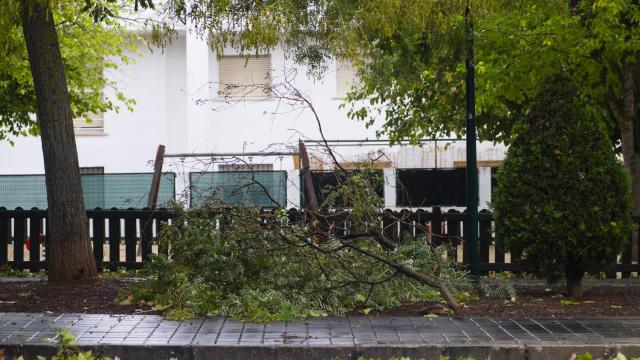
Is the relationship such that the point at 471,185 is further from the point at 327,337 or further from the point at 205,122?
the point at 205,122

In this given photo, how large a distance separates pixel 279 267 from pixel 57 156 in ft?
10.4

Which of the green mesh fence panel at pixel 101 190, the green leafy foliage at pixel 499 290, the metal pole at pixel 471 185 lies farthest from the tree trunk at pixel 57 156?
the green mesh fence panel at pixel 101 190

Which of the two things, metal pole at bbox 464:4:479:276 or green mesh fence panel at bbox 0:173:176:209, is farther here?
green mesh fence panel at bbox 0:173:176:209

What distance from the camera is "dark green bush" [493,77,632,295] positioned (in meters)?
9.10

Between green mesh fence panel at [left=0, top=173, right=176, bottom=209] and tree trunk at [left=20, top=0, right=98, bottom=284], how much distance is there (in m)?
9.98

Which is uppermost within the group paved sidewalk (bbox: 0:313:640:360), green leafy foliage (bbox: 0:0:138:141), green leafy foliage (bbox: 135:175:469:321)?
green leafy foliage (bbox: 0:0:138:141)

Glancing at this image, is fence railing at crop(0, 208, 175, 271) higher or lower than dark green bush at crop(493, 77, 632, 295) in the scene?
lower

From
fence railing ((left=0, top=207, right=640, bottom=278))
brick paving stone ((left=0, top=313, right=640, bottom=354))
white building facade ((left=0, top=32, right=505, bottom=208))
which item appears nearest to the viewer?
brick paving stone ((left=0, top=313, right=640, bottom=354))

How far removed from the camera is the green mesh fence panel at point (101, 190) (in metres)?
20.7

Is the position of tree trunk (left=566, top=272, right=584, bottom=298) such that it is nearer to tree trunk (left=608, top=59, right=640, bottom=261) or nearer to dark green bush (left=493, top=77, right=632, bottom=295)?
dark green bush (left=493, top=77, right=632, bottom=295)

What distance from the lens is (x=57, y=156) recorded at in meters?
10.1

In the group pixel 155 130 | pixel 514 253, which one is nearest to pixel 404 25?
pixel 514 253

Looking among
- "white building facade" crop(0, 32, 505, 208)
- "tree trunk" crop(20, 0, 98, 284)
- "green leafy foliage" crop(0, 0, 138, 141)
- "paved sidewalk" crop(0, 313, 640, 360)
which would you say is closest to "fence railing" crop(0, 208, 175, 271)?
"tree trunk" crop(20, 0, 98, 284)

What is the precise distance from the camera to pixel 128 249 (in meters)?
13.3
